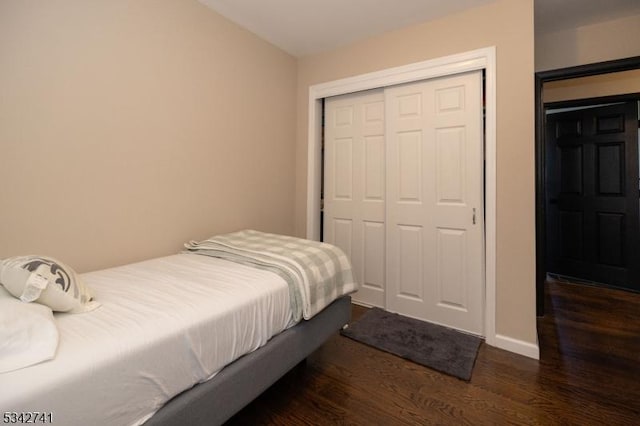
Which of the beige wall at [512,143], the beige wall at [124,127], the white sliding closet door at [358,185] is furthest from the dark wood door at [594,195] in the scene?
the beige wall at [124,127]

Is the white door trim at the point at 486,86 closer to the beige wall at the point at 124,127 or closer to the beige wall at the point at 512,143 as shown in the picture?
the beige wall at the point at 512,143

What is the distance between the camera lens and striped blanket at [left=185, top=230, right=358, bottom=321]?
153 centimetres

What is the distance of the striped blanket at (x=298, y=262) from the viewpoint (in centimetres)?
153

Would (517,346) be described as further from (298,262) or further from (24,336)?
(24,336)

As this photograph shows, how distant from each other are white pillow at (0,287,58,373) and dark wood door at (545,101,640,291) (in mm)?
4750

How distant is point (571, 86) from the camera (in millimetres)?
3068

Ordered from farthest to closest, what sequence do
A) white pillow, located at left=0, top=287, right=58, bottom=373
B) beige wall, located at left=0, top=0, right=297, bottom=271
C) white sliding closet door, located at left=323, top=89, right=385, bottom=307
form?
white sliding closet door, located at left=323, top=89, right=385, bottom=307 → beige wall, located at left=0, top=0, right=297, bottom=271 → white pillow, located at left=0, top=287, right=58, bottom=373

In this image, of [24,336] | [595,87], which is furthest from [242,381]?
[595,87]

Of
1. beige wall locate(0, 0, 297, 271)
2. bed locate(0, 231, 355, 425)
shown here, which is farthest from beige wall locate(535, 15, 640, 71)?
bed locate(0, 231, 355, 425)

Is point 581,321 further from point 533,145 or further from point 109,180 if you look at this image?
point 109,180

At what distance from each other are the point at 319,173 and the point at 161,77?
1.67 metres

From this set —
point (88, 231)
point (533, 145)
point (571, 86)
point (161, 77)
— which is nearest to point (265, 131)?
point (161, 77)

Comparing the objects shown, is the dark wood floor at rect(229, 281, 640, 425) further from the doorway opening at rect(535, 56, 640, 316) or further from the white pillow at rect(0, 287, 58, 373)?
the white pillow at rect(0, 287, 58, 373)

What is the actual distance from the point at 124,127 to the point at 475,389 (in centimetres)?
260
